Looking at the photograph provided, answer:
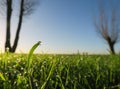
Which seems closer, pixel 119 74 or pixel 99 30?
pixel 119 74

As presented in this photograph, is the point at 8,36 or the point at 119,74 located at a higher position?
the point at 8,36

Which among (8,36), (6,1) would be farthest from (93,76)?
(6,1)

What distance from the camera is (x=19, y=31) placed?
1012 inches

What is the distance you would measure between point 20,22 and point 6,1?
2.39 m

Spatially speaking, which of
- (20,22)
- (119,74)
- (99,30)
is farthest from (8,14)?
(119,74)

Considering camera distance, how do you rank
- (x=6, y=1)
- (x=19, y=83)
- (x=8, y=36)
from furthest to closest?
(x=6, y=1) < (x=8, y=36) < (x=19, y=83)

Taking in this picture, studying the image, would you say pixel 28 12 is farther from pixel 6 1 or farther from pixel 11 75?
pixel 11 75

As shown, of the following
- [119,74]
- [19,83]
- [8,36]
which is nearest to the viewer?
[19,83]

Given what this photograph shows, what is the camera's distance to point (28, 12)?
26.9 m

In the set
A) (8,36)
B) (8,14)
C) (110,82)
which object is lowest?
(110,82)

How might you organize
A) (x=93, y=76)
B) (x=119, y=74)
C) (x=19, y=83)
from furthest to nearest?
1. (x=119, y=74)
2. (x=93, y=76)
3. (x=19, y=83)

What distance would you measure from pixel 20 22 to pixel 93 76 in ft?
77.9

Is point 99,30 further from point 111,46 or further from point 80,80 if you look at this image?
point 80,80

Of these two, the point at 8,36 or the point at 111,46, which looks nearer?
the point at 8,36
